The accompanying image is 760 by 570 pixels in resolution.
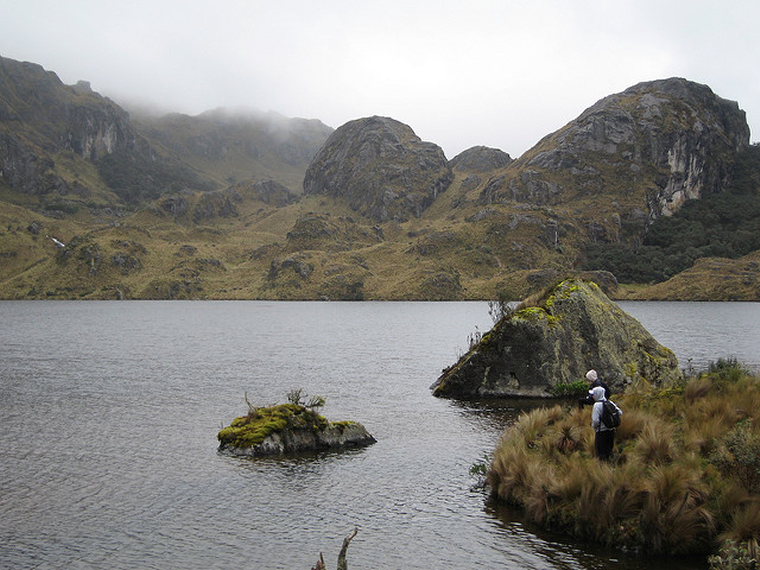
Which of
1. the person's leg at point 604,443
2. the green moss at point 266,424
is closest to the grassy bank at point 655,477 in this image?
the person's leg at point 604,443

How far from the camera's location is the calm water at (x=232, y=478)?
15.4 metres

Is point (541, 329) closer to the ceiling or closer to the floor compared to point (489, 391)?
closer to the ceiling

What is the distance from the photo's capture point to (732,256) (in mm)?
188000

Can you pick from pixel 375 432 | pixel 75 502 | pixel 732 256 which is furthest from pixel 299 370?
pixel 732 256

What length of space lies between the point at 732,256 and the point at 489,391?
181m

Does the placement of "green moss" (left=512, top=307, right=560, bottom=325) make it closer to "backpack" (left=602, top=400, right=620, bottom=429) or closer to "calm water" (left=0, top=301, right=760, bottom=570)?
"calm water" (left=0, top=301, right=760, bottom=570)

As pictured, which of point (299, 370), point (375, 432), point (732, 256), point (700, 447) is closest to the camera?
point (700, 447)

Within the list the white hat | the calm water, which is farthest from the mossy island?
the white hat

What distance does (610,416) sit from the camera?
56.8ft

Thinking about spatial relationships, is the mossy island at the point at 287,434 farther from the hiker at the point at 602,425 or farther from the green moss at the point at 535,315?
the green moss at the point at 535,315

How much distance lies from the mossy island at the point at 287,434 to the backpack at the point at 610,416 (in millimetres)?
11775

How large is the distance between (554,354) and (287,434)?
60.8 ft

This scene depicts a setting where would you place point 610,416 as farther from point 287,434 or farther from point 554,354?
point 554,354

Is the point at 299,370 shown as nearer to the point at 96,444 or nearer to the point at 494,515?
the point at 96,444
